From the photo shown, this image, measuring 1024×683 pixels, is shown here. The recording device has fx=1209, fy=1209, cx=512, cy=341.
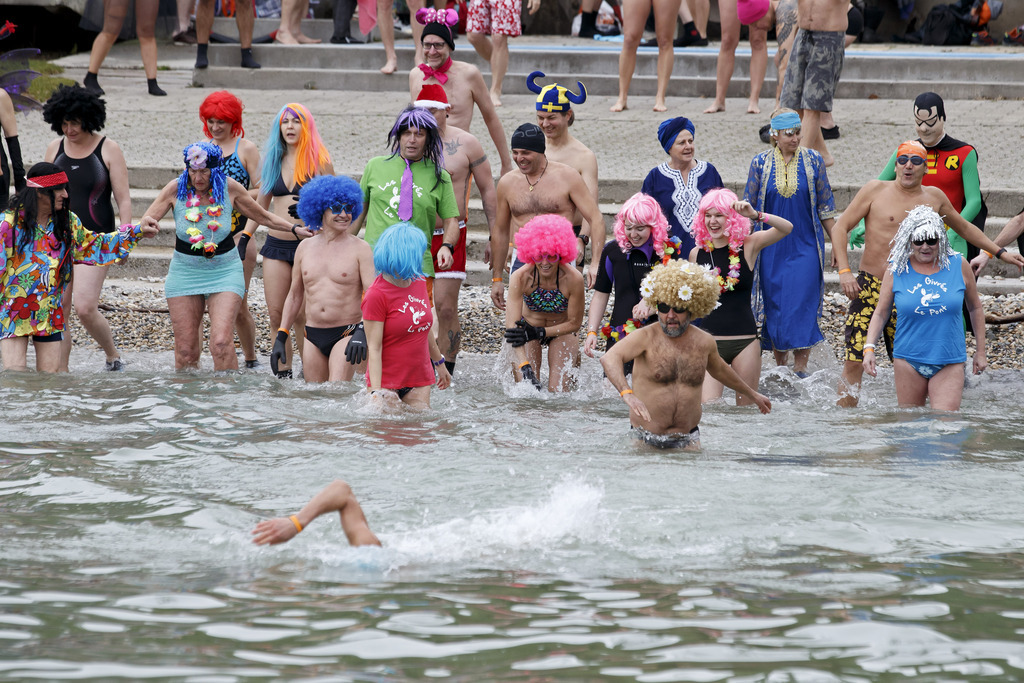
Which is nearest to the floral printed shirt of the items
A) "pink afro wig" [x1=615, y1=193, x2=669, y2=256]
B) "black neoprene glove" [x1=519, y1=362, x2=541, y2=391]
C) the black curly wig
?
the black curly wig

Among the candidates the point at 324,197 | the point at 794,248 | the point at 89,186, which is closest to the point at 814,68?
the point at 794,248

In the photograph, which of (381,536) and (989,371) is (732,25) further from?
(381,536)

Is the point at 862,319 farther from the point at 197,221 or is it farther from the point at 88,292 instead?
the point at 88,292

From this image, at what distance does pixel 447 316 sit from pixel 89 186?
2740 mm

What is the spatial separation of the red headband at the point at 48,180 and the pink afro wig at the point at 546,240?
3090 mm

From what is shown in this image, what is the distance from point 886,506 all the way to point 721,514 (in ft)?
2.78

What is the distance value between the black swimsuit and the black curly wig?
0.17 metres

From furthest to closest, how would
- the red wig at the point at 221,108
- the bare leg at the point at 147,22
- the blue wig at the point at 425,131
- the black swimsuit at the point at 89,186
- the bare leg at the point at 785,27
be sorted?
the bare leg at the point at 147,22 → the bare leg at the point at 785,27 → the red wig at the point at 221,108 → the black swimsuit at the point at 89,186 → the blue wig at the point at 425,131

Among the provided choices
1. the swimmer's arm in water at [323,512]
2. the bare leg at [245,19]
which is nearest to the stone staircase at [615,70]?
the bare leg at [245,19]

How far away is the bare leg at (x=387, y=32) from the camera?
1463cm

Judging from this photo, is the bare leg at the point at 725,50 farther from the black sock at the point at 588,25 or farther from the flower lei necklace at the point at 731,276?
the flower lei necklace at the point at 731,276

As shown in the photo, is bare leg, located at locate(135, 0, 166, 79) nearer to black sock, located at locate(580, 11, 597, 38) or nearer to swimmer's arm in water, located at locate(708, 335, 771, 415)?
black sock, located at locate(580, 11, 597, 38)

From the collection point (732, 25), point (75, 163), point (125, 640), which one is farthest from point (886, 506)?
point (732, 25)

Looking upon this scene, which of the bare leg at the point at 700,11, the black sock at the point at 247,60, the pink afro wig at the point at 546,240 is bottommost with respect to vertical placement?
the pink afro wig at the point at 546,240
